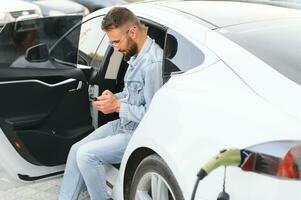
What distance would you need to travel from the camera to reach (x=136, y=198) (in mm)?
2893

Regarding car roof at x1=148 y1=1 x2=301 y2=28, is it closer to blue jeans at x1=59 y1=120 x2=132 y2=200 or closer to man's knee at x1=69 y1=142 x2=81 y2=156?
blue jeans at x1=59 y1=120 x2=132 y2=200

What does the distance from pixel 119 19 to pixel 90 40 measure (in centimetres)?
101

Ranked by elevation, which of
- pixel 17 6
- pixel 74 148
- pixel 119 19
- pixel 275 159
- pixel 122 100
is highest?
pixel 119 19

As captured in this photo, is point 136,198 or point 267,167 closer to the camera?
point 267,167

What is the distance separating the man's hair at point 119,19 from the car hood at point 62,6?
7.42m

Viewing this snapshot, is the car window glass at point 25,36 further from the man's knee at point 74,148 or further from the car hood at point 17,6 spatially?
the car hood at point 17,6

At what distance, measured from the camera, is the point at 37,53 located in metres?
3.51

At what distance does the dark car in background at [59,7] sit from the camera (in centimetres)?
1023

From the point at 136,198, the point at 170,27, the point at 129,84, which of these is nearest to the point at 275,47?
the point at 170,27

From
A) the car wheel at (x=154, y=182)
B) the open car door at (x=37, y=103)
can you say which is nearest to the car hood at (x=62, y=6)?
the open car door at (x=37, y=103)

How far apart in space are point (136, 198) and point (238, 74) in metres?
0.98

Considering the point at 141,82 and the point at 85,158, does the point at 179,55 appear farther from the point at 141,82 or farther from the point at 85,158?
the point at 85,158

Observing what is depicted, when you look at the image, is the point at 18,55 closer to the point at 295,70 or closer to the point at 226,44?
the point at 226,44

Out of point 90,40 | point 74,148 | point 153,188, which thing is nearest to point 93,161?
point 74,148
